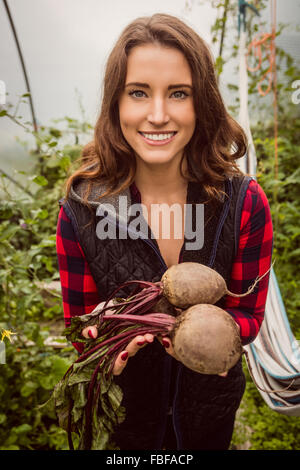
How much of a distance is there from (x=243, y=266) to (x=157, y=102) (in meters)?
0.63

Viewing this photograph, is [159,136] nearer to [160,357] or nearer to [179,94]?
[179,94]

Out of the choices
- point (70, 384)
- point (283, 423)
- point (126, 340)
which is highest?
point (126, 340)

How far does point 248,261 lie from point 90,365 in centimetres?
63

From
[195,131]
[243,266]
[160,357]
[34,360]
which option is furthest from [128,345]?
[34,360]

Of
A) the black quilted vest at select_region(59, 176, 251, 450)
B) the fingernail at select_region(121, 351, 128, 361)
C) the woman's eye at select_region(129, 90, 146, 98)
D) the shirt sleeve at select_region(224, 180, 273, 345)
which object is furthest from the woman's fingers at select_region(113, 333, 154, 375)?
the woman's eye at select_region(129, 90, 146, 98)

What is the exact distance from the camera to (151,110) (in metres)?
0.95

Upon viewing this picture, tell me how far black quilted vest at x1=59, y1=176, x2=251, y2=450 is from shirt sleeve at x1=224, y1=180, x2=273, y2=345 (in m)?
0.03

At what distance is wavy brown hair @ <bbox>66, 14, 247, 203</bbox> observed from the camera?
958 mm

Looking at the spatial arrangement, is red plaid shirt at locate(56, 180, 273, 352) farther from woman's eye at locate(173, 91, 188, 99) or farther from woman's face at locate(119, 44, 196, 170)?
woman's eye at locate(173, 91, 188, 99)

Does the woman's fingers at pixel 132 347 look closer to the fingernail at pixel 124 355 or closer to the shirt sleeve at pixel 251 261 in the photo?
the fingernail at pixel 124 355

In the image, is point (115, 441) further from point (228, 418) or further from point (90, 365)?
point (90, 365)

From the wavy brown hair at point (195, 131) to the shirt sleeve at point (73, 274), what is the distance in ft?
0.43

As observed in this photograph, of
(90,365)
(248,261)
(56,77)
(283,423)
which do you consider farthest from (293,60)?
(90,365)

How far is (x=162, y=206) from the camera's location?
1.20m
